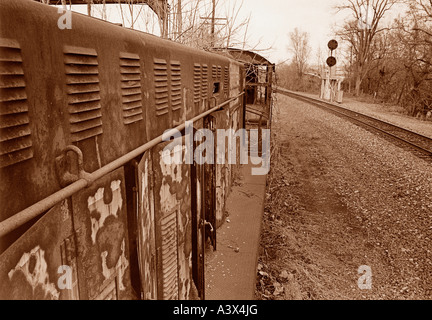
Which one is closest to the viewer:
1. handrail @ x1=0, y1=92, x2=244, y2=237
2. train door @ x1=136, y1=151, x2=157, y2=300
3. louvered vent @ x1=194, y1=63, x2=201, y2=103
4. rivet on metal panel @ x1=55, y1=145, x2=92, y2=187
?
handrail @ x1=0, y1=92, x2=244, y2=237

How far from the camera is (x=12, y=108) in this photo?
1.00 m

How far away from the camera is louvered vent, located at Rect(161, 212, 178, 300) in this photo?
232cm

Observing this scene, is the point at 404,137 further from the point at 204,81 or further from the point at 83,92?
the point at 83,92

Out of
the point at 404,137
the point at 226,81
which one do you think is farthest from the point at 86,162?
the point at 404,137

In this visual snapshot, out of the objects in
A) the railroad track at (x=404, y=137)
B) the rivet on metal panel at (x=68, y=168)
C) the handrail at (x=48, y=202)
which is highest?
the rivet on metal panel at (x=68, y=168)

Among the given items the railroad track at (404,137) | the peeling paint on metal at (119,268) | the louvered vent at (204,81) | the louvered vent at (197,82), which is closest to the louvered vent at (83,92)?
the peeling paint on metal at (119,268)

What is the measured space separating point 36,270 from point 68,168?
37 cm

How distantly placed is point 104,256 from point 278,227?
5249 millimetres

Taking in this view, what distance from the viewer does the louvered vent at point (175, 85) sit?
8.34ft

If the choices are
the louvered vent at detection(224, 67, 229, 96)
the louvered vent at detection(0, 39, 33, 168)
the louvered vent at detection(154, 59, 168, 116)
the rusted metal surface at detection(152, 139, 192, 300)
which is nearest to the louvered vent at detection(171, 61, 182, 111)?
the louvered vent at detection(154, 59, 168, 116)

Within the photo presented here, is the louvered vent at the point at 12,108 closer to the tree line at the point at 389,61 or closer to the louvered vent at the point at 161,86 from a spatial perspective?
the louvered vent at the point at 161,86

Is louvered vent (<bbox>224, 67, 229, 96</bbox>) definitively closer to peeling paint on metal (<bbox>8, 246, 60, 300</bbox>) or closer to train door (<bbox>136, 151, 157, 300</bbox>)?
train door (<bbox>136, 151, 157, 300</bbox>)

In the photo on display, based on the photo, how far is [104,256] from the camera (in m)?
1.55
